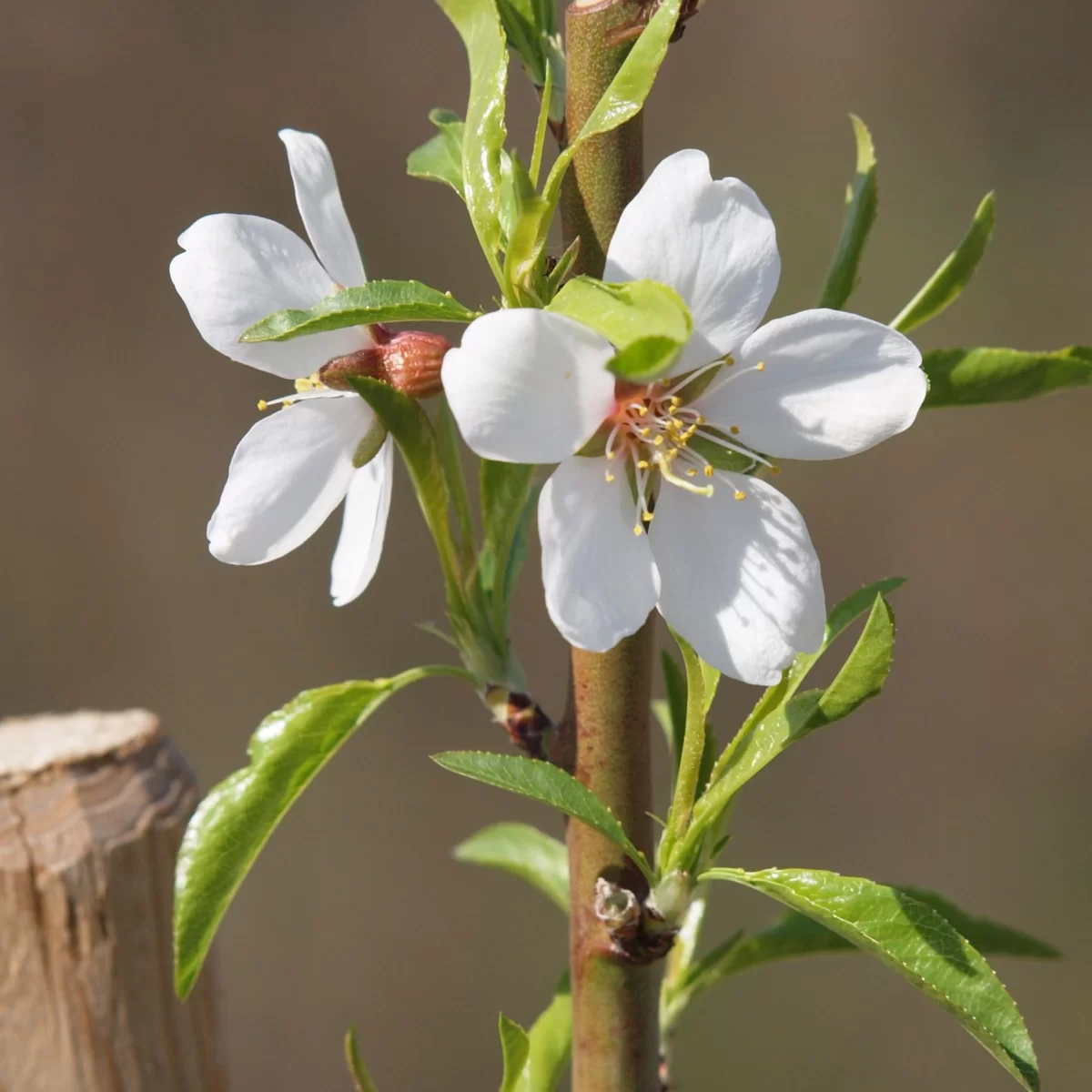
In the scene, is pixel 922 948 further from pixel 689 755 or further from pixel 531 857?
pixel 531 857

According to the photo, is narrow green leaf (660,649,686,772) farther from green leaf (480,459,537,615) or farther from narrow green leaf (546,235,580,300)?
narrow green leaf (546,235,580,300)

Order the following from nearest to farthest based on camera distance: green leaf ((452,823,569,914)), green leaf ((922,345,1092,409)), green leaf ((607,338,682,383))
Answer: green leaf ((607,338,682,383))
green leaf ((922,345,1092,409))
green leaf ((452,823,569,914))

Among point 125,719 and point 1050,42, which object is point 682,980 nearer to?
point 125,719

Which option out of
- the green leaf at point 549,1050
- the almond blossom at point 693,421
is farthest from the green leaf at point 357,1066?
the almond blossom at point 693,421

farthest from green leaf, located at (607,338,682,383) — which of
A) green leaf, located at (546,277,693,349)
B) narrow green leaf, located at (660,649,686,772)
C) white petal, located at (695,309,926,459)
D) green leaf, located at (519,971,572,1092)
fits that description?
green leaf, located at (519,971,572,1092)

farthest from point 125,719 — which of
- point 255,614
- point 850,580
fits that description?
point 850,580

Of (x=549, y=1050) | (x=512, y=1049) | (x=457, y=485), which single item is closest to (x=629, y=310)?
(x=457, y=485)
